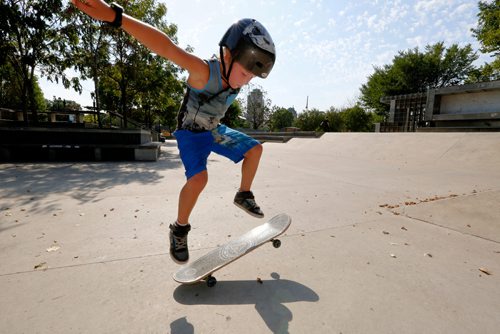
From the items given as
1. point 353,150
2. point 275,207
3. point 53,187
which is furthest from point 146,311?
point 353,150

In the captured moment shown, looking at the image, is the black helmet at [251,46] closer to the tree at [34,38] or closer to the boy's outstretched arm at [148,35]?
the boy's outstretched arm at [148,35]

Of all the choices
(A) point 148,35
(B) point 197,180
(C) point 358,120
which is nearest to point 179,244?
(B) point 197,180

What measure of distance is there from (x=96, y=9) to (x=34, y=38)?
13.1 meters

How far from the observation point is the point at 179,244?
2152 millimetres

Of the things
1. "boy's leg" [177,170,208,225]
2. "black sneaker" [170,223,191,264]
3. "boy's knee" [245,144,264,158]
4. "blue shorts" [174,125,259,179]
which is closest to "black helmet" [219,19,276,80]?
"blue shorts" [174,125,259,179]

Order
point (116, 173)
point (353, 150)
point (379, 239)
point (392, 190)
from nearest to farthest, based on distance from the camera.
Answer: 1. point (379, 239)
2. point (392, 190)
3. point (116, 173)
4. point (353, 150)

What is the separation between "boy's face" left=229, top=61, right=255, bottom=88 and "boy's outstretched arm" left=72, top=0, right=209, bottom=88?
0.81 ft

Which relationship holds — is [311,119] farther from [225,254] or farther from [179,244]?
[179,244]

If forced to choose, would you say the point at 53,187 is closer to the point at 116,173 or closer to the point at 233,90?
the point at 116,173

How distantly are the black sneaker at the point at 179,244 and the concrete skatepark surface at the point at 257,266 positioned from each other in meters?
0.18

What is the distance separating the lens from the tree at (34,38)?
9703mm

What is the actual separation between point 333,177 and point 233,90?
216 inches

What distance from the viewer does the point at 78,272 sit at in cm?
214

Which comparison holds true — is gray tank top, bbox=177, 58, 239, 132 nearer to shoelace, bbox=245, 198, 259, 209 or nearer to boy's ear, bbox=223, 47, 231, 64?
boy's ear, bbox=223, 47, 231, 64
